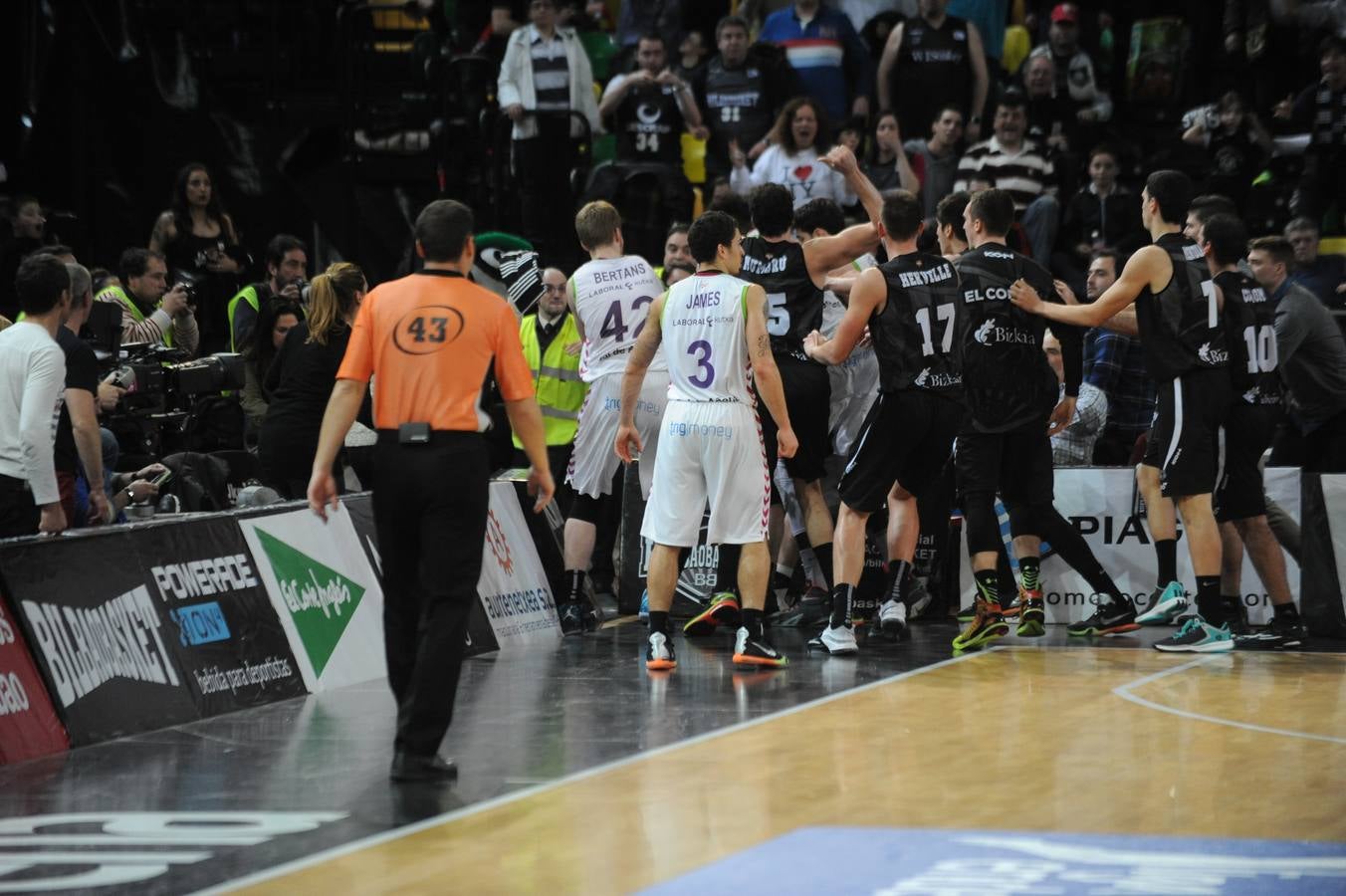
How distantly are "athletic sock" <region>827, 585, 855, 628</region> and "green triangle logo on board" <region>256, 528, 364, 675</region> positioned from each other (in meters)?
2.54

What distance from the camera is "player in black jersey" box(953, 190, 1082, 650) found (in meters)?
10.1

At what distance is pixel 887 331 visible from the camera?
984cm

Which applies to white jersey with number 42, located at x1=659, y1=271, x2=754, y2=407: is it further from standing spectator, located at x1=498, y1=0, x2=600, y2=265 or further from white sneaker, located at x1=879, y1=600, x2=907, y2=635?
standing spectator, located at x1=498, y1=0, x2=600, y2=265

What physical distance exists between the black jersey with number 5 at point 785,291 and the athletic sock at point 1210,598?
2610mm

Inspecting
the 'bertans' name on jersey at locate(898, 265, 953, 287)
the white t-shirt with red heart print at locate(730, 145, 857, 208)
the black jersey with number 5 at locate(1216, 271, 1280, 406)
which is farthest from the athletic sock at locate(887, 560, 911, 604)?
the white t-shirt with red heart print at locate(730, 145, 857, 208)

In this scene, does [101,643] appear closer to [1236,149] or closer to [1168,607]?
[1168,607]

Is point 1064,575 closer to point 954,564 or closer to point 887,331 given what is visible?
point 954,564

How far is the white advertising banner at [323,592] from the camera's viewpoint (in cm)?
896

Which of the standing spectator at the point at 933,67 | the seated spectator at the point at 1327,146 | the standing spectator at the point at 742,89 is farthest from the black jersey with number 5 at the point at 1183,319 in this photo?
the standing spectator at the point at 742,89

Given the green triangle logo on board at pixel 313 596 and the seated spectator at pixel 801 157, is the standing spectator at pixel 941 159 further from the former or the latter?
the green triangle logo on board at pixel 313 596

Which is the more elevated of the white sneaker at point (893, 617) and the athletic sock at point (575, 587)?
the athletic sock at point (575, 587)

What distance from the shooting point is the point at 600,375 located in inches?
444

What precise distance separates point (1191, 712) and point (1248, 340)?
114 inches

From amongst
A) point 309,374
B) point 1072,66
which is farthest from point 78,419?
point 1072,66
